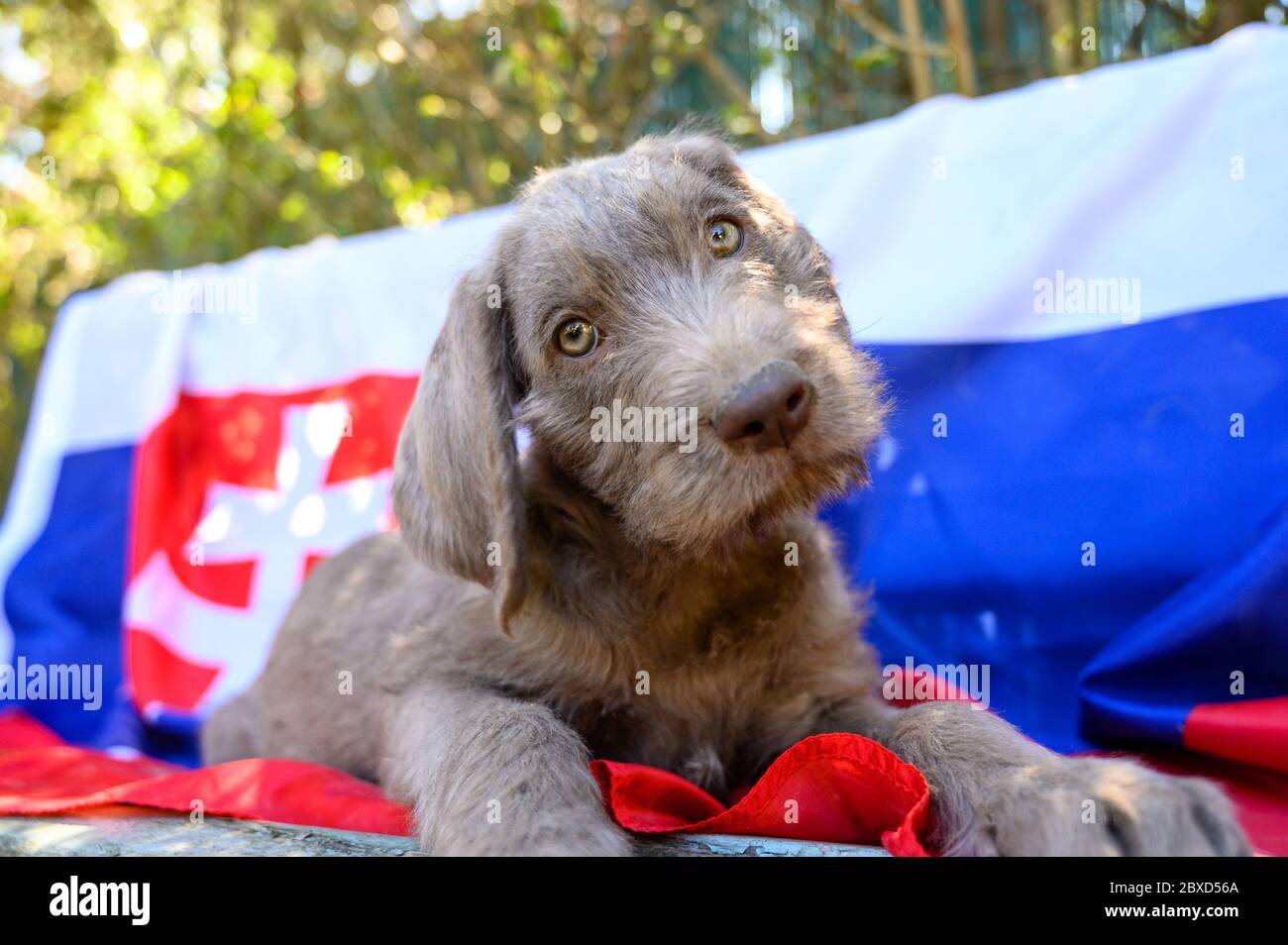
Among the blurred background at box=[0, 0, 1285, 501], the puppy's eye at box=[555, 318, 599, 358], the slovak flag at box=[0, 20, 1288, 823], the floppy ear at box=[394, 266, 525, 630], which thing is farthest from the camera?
the blurred background at box=[0, 0, 1285, 501]

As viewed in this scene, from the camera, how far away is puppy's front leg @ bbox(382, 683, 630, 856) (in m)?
2.62

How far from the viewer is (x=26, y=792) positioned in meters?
3.94

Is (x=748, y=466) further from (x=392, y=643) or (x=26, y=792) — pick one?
(x=26, y=792)

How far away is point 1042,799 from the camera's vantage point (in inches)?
98.3

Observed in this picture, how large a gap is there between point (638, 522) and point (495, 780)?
837 mm

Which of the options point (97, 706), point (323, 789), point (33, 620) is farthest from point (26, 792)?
point (33, 620)

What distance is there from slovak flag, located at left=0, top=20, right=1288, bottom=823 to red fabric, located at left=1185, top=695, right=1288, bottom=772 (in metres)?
0.01

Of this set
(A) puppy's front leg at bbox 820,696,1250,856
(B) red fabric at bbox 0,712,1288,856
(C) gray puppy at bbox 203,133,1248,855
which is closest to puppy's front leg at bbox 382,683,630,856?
(C) gray puppy at bbox 203,133,1248,855

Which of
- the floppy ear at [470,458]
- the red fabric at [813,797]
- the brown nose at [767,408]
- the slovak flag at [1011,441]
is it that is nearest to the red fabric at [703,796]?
the red fabric at [813,797]

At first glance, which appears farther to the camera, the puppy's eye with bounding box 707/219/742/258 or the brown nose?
the puppy's eye with bounding box 707/219/742/258

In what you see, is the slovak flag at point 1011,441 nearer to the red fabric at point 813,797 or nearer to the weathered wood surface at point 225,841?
the red fabric at point 813,797

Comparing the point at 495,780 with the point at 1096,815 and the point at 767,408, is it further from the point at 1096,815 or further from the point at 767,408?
the point at 1096,815

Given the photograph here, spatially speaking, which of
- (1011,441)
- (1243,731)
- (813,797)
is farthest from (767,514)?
(1011,441)

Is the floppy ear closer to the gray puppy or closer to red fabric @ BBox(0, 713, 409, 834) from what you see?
the gray puppy
